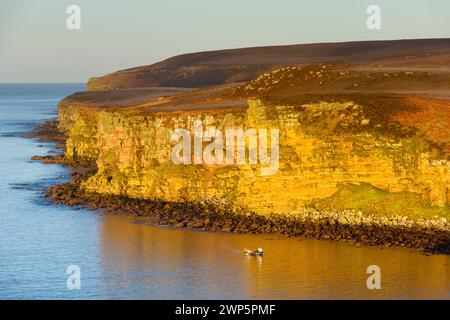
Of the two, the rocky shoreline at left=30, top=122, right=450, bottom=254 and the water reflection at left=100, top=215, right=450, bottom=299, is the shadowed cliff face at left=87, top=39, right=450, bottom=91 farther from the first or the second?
the water reflection at left=100, top=215, right=450, bottom=299

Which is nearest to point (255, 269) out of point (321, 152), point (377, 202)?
point (377, 202)

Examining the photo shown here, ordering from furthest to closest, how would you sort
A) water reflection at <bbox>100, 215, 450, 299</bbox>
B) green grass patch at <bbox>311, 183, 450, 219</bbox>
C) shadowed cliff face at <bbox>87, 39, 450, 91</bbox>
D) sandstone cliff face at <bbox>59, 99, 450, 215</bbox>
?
1. shadowed cliff face at <bbox>87, 39, 450, 91</bbox>
2. sandstone cliff face at <bbox>59, 99, 450, 215</bbox>
3. green grass patch at <bbox>311, 183, 450, 219</bbox>
4. water reflection at <bbox>100, 215, 450, 299</bbox>

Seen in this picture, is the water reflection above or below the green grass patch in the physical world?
below

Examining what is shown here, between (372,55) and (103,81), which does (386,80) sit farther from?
(103,81)

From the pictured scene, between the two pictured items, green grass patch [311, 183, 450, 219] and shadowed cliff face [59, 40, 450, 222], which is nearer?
green grass patch [311, 183, 450, 219]

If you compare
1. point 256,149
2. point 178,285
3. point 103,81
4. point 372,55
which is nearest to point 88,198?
point 256,149

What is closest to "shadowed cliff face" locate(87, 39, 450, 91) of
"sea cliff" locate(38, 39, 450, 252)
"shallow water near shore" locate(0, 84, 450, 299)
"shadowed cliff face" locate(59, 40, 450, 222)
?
"shadowed cliff face" locate(59, 40, 450, 222)

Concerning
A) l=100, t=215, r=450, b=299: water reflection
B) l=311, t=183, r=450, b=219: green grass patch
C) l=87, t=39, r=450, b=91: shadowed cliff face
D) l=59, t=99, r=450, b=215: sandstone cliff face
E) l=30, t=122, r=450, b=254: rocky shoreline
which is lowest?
l=100, t=215, r=450, b=299: water reflection
